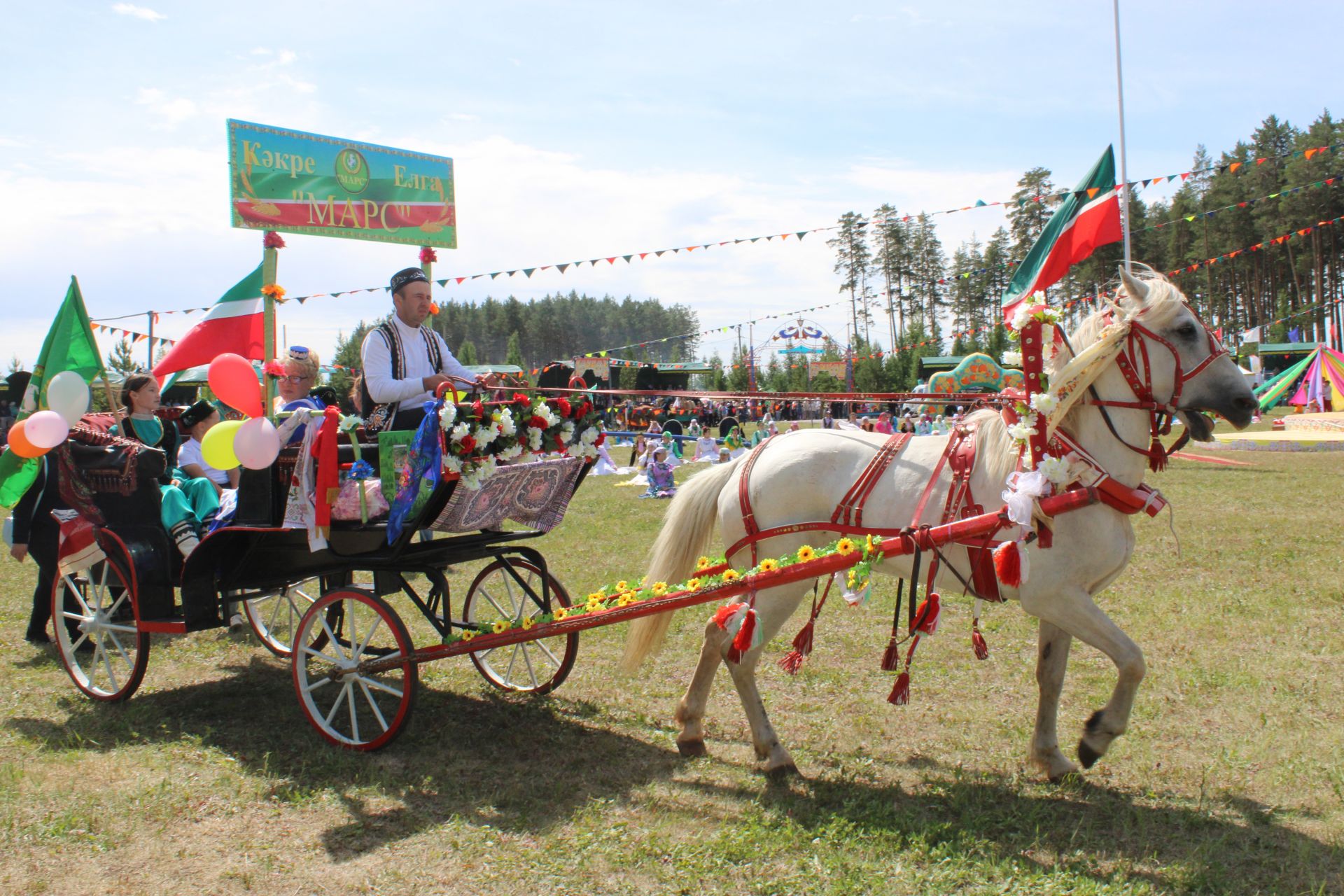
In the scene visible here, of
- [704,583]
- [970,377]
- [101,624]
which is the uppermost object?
[970,377]

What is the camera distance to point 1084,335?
147 inches

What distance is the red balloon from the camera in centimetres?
419

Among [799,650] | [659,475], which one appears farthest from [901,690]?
[659,475]

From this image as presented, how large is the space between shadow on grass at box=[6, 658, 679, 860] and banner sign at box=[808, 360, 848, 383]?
45677 millimetres

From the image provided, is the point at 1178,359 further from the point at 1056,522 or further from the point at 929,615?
the point at 929,615

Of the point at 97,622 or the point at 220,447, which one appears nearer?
the point at 220,447

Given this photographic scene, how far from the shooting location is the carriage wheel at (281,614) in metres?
5.89

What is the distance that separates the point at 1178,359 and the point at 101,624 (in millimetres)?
5674

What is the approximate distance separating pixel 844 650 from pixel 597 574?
3047mm

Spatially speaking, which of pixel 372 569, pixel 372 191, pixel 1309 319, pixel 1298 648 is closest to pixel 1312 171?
pixel 1309 319

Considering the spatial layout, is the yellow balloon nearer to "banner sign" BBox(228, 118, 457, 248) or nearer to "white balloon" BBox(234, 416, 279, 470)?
"white balloon" BBox(234, 416, 279, 470)

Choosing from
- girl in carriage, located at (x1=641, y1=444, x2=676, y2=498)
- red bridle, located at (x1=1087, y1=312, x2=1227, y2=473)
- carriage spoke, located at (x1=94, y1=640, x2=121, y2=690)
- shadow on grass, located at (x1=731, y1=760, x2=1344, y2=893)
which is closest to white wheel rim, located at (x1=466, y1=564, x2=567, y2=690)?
shadow on grass, located at (x1=731, y1=760, x2=1344, y2=893)

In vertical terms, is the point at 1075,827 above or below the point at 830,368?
below

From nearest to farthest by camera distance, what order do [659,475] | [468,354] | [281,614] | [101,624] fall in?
1. [101,624]
2. [281,614]
3. [659,475]
4. [468,354]
